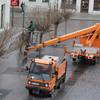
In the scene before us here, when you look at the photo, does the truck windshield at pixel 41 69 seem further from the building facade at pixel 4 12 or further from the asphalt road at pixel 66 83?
the building facade at pixel 4 12

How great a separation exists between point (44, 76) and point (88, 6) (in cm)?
5142

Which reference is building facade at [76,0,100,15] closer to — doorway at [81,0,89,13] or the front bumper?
doorway at [81,0,89,13]

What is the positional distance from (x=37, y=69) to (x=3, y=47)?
2.70 m

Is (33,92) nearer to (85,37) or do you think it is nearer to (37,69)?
(37,69)

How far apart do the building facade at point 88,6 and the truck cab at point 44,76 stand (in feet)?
160

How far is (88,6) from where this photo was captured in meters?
80.7

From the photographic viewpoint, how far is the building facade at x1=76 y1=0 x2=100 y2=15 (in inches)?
3150

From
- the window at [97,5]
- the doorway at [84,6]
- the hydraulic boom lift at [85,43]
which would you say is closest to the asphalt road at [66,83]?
the hydraulic boom lift at [85,43]

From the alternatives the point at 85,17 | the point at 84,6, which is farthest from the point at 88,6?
the point at 85,17

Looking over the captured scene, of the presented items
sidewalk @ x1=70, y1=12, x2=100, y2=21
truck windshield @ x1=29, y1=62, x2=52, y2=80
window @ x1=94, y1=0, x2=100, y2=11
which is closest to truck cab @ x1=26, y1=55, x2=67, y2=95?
truck windshield @ x1=29, y1=62, x2=52, y2=80

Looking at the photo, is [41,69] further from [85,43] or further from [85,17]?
[85,17]

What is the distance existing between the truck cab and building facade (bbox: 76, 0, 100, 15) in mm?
48752

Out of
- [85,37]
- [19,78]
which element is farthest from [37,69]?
[85,37]

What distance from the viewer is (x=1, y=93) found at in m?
31.1
